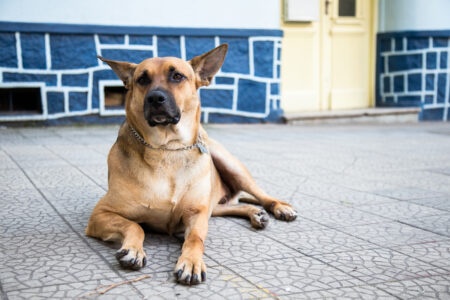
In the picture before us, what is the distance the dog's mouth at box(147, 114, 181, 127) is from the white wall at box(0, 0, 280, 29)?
6075 mm

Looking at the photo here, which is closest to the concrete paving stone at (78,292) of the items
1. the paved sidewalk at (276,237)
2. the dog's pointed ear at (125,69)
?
the paved sidewalk at (276,237)

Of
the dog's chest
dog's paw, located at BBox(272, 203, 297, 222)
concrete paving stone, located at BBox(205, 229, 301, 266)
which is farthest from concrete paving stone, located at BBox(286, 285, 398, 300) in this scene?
dog's paw, located at BBox(272, 203, 297, 222)

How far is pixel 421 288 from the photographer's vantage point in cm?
278

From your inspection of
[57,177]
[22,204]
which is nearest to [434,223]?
[22,204]

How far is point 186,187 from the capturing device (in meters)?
3.54

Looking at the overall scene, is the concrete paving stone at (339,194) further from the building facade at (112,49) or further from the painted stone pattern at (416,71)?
the painted stone pattern at (416,71)

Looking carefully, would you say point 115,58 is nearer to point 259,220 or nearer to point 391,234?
point 259,220

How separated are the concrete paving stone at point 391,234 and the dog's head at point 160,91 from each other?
1251mm

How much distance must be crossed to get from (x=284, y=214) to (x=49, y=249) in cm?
157

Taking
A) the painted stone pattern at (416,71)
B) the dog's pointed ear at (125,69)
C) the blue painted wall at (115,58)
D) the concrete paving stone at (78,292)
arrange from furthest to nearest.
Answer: the painted stone pattern at (416,71)
the blue painted wall at (115,58)
the dog's pointed ear at (125,69)
the concrete paving stone at (78,292)

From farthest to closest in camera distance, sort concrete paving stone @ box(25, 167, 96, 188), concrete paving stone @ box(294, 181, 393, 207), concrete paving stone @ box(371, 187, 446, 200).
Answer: concrete paving stone @ box(25, 167, 96, 188)
concrete paving stone @ box(371, 187, 446, 200)
concrete paving stone @ box(294, 181, 393, 207)

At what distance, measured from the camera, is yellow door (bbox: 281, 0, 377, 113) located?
10.9 m

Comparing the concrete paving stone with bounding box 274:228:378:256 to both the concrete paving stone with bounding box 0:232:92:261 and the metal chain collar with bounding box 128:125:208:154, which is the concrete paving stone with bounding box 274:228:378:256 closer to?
the metal chain collar with bounding box 128:125:208:154

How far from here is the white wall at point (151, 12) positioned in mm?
8727
